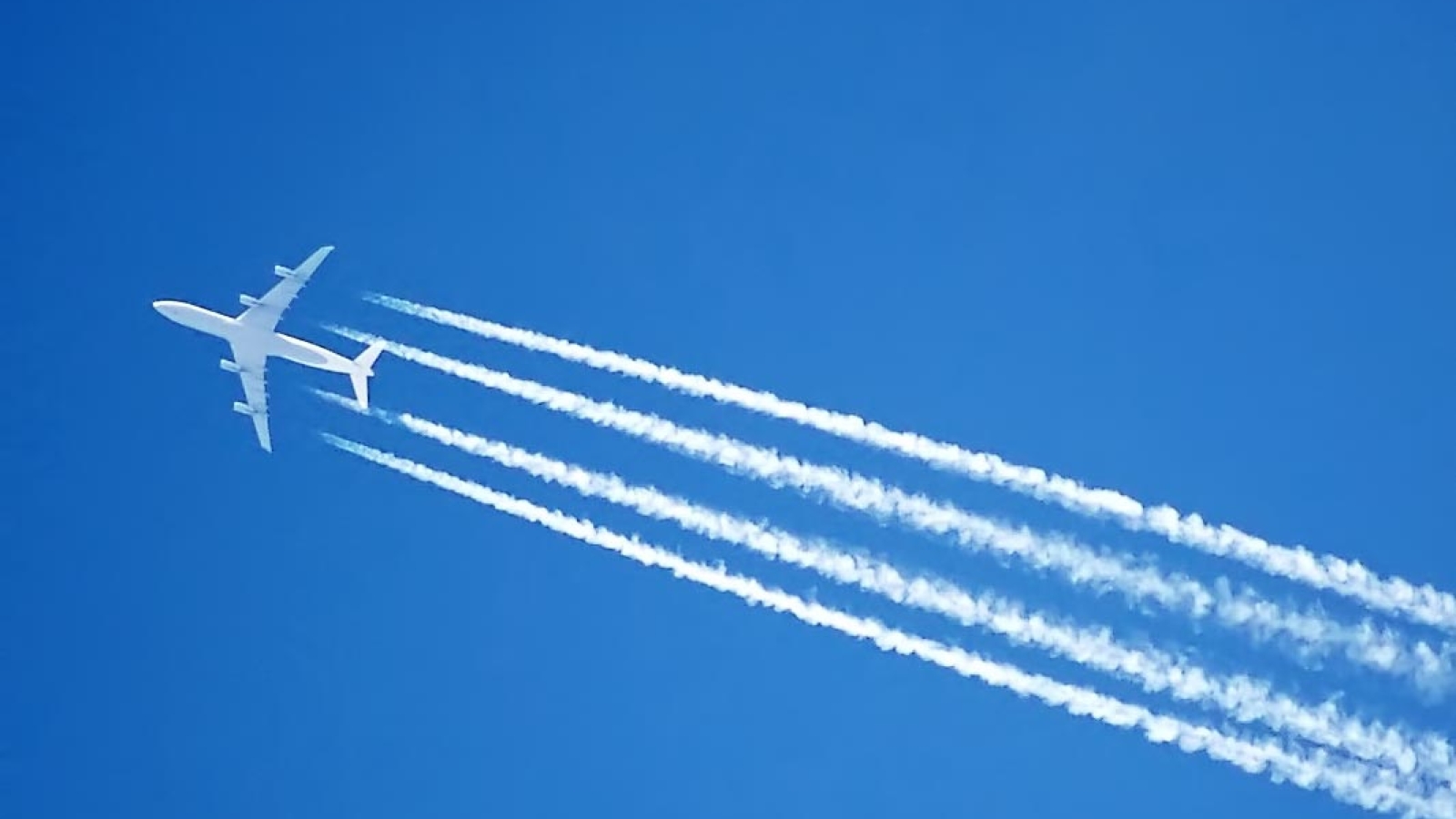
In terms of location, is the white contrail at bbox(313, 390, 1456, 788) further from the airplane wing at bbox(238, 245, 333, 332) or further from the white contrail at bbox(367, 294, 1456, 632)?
the airplane wing at bbox(238, 245, 333, 332)

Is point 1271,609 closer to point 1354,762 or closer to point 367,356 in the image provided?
point 1354,762

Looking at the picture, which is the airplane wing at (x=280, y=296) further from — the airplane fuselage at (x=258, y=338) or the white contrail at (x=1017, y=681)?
the white contrail at (x=1017, y=681)

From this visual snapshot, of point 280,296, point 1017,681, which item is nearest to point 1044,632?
point 1017,681

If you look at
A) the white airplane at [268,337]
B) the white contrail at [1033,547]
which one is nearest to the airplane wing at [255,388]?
the white airplane at [268,337]

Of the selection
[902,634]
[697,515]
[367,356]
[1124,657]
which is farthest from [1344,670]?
[367,356]

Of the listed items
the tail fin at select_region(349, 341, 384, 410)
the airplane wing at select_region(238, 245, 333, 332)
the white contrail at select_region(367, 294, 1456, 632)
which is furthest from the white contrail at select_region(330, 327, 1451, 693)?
the airplane wing at select_region(238, 245, 333, 332)

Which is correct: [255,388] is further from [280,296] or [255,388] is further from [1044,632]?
[1044,632]
